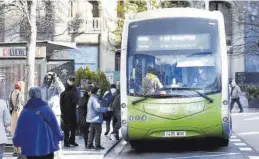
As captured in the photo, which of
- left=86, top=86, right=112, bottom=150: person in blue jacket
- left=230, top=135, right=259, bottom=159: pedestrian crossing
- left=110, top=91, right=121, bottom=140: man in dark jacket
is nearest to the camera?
left=230, top=135, right=259, bottom=159: pedestrian crossing

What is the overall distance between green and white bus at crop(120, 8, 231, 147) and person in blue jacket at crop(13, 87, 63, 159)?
6.39 metres

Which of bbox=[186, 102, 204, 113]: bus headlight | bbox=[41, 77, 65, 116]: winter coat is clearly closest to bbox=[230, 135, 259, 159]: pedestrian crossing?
bbox=[186, 102, 204, 113]: bus headlight

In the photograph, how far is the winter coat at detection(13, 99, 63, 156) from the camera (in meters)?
8.44

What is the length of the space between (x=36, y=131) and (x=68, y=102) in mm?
7311

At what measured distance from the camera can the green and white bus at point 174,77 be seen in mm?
14641

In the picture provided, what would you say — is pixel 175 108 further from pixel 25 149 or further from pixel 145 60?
pixel 25 149

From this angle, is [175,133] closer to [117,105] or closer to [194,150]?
[194,150]

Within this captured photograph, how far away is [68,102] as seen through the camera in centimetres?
1576

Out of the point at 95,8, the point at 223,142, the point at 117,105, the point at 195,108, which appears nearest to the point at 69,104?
the point at 117,105

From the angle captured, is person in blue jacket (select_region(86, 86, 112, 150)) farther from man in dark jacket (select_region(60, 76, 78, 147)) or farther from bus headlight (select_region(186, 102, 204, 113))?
bus headlight (select_region(186, 102, 204, 113))

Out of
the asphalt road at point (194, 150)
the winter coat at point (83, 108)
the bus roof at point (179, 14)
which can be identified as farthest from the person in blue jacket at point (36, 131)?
the winter coat at point (83, 108)

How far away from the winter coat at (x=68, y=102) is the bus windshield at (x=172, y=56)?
5.29 ft

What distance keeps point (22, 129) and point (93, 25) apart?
37650 millimetres

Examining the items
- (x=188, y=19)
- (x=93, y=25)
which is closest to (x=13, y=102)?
(x=188, y=19)
